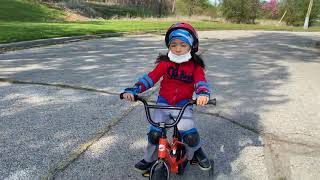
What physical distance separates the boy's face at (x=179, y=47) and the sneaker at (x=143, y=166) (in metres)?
1.10

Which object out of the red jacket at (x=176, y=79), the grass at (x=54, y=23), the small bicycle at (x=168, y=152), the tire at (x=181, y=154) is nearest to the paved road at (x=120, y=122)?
the tire at (x=181, y=154)

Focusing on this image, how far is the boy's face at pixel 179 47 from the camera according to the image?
11.5 ft

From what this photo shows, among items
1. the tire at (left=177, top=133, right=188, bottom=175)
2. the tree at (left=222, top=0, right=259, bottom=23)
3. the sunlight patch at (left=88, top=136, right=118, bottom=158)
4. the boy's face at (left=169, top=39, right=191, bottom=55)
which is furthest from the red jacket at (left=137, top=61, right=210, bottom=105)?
the tree at (left=222, top=0, right=259, bottom=23)

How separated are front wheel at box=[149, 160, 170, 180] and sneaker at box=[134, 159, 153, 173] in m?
0.40

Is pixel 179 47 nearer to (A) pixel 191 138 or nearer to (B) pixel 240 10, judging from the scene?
(A) pixel 191 138

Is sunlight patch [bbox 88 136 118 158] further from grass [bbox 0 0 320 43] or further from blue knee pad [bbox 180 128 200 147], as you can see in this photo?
grass [bbox 0 0 320 43]

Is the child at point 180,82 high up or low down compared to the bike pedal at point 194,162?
up

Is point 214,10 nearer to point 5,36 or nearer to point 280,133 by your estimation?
point 5,36

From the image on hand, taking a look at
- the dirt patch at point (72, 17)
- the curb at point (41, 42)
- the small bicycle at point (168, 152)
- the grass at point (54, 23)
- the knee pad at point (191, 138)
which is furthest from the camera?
the dirt patch at point (72, 17)

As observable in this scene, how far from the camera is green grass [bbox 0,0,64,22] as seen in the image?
24703 mm

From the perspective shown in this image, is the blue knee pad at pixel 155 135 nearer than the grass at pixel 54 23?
Yes

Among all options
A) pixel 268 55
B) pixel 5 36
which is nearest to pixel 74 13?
pixel 5 36

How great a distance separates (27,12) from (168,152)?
26985mm

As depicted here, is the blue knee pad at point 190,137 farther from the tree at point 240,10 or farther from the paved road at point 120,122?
the tree at point 240,10
